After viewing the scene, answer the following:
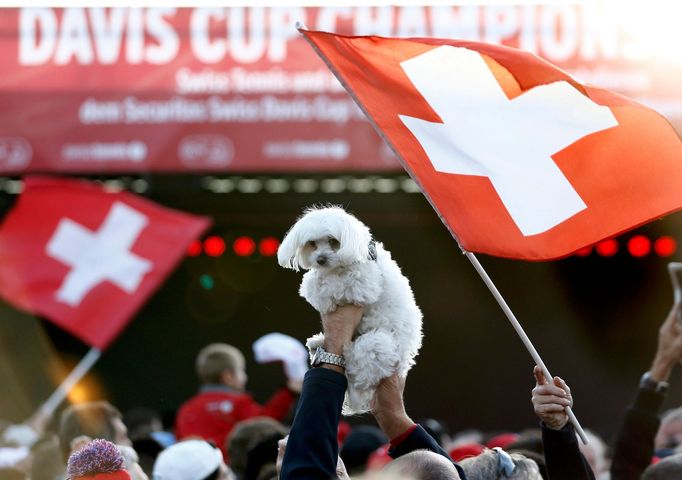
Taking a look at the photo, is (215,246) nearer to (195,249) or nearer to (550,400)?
(195,249)

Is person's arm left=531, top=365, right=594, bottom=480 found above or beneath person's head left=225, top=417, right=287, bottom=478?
above

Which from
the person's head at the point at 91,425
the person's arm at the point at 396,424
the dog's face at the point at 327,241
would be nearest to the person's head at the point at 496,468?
the person's arm at the point at 396,424

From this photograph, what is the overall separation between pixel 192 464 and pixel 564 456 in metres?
1.82

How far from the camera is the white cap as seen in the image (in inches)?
190

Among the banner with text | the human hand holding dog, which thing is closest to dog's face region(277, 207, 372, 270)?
the human hand holding dog

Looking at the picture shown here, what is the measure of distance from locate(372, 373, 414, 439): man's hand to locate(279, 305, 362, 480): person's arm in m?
0.23

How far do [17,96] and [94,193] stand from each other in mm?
934

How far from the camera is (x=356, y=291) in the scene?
342 cm

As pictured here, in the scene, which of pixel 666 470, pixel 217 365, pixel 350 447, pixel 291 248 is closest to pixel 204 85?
pixel 217 365

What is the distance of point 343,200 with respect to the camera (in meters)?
10.7

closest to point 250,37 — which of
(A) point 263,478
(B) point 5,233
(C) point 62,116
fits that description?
(C) point 62,116

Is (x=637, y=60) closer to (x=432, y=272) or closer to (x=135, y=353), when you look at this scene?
(x=432, y=272)

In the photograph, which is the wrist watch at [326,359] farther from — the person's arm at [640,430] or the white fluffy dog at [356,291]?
the person's arm at [640,430]

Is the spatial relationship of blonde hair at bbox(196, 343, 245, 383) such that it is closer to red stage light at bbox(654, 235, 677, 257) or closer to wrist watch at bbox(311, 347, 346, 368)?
red stage light at bbox(654, 235, 677, 257)
